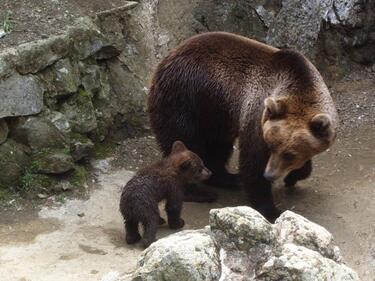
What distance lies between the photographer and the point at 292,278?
4246mm

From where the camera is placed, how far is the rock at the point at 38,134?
28.2ft

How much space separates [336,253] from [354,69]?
6.80m

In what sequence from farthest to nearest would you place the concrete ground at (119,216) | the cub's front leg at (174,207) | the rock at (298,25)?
the rock at (298,25)
the cub's front leg at (174,207)
the concrete ground at (119,216)

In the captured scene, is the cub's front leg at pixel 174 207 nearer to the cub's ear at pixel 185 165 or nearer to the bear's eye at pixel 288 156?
the cub's ear at pixel 185 165

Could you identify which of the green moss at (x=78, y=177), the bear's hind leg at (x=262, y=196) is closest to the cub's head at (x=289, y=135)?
the bear's hind leg at (x=262, y=196)

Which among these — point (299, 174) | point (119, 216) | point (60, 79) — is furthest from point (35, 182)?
point (299, 174)

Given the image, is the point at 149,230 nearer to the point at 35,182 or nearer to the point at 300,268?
the point at 35,182

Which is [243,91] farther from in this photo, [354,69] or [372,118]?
[354,69]

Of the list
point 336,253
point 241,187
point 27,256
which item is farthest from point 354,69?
point 336,253

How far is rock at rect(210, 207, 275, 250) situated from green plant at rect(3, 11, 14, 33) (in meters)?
5.03

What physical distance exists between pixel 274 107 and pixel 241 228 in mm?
3248

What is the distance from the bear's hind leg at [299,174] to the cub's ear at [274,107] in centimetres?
102

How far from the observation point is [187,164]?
26.2ft

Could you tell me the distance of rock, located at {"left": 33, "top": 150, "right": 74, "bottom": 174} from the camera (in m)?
8.62
